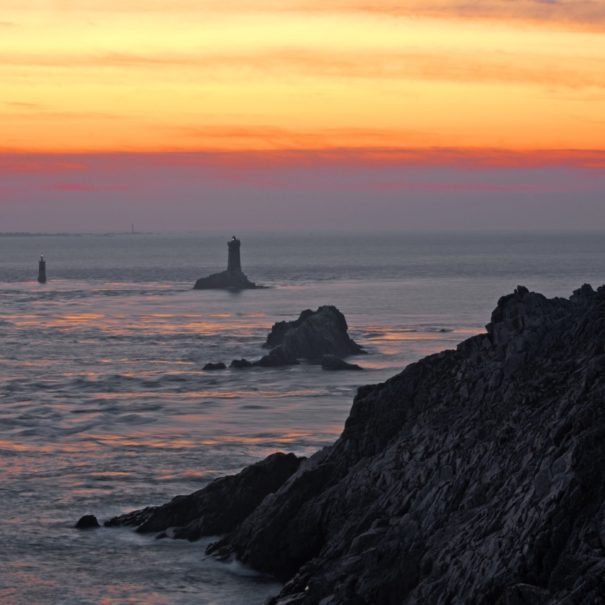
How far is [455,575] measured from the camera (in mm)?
30469

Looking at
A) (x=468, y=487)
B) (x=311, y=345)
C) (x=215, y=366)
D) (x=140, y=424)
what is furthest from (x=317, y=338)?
(x=468, y=487)

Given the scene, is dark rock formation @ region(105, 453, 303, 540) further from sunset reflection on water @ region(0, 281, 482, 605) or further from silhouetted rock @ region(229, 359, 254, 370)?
silhouetted rock @ region(229, 359, 254, 370)

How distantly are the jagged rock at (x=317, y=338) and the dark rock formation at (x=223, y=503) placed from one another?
57947 millimetres

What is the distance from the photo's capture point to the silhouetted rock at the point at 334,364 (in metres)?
98.9

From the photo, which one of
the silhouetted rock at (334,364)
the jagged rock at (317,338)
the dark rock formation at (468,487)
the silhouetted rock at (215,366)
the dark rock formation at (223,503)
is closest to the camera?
the dark rock formation at (468,487)

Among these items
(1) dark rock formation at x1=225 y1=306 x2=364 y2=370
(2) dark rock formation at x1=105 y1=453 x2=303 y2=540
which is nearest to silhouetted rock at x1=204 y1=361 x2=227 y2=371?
(1) dark rock formation at x1=225 y1=306 x2=364 y2=370

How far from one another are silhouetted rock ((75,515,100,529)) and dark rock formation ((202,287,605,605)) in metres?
6.70

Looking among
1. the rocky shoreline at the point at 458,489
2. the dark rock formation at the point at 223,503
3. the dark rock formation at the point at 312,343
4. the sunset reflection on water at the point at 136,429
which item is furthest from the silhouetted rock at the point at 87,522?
the dark rock formation at the point at 312,343

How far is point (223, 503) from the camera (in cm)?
4475

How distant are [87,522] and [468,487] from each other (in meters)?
18.2

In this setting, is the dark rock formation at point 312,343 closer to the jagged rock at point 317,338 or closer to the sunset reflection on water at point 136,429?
the jagged rock at point 317,338

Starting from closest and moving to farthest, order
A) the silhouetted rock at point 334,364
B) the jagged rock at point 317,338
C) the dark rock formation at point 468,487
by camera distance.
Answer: the dark rock formation at point 468,487, the silhouetted rock at point 334,364, the jagged rock at point 317,338

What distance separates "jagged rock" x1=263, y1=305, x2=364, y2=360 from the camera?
346 feet

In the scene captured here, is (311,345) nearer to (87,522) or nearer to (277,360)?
(277,360)
